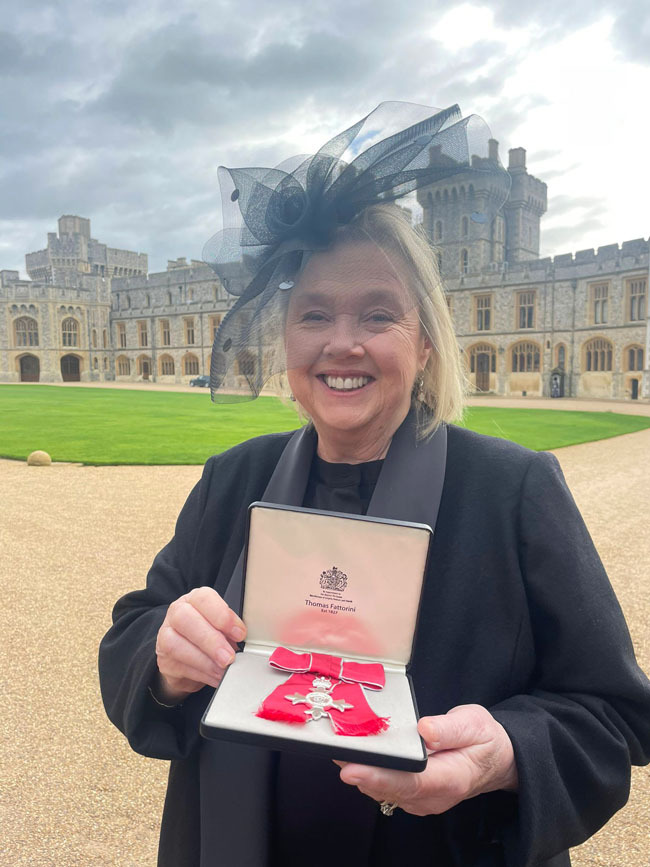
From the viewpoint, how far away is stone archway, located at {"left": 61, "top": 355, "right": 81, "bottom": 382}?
4554 cm

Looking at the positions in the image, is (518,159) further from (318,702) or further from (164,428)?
(318,702)

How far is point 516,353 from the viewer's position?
3272cm

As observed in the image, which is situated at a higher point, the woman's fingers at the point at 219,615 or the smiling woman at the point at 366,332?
the smiling woman at the point at 366,332

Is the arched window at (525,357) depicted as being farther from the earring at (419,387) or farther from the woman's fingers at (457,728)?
the woman's fingers at (457,728)

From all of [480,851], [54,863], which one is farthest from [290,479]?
[54,863]

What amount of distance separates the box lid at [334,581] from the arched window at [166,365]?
4689cm

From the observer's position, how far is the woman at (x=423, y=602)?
41.6 inches

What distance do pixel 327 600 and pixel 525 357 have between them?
109ft

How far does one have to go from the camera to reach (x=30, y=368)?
1772 inches

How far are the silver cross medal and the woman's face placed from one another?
1.81ft

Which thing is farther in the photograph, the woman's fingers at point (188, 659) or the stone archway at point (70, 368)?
the stone archway at point (70, 368)

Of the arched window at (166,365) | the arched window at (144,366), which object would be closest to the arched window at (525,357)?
the arched window at (166,365)

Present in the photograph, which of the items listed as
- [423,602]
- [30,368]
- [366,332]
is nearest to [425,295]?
[366,332]

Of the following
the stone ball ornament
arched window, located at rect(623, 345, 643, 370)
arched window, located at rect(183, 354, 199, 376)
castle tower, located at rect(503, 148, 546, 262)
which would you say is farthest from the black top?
castle tower, located at rect(503, 148, 546, 262)
